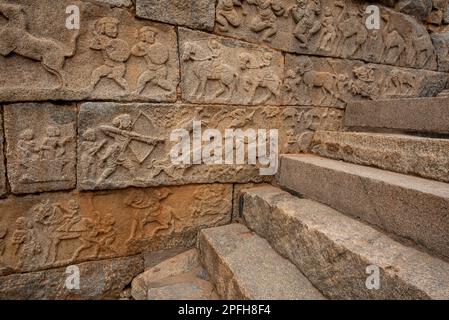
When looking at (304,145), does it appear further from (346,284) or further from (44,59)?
(44,59)

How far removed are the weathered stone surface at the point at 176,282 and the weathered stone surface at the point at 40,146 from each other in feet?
3.49

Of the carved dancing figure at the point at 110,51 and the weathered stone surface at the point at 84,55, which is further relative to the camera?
the carved dancing figure at the point at 110,51

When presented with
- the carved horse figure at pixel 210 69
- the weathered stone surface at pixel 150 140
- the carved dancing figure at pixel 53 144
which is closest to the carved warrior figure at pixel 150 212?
the weathered stone surface at pixel 150 140

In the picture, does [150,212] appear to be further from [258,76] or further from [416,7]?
[416,7]

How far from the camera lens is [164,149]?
102 inches

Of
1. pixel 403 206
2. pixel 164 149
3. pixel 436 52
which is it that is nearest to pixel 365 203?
pixel 403 206

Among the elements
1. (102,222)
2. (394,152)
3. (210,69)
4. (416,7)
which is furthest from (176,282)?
(416,7)

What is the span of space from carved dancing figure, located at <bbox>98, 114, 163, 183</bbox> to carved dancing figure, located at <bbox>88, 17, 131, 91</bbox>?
31 centimetres

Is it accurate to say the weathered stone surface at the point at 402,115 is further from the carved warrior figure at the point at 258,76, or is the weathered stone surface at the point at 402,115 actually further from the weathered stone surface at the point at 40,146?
the weathered stone surface at the point at 40,146

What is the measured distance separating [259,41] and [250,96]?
58 cm

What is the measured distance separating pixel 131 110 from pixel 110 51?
1.69 feet

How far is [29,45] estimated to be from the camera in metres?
2.09

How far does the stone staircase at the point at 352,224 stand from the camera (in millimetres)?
1438

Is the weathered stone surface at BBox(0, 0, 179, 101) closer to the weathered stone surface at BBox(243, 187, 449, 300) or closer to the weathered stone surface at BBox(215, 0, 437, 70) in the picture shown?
the weathered stone surface at BBox(215, 0, 437, 70)
